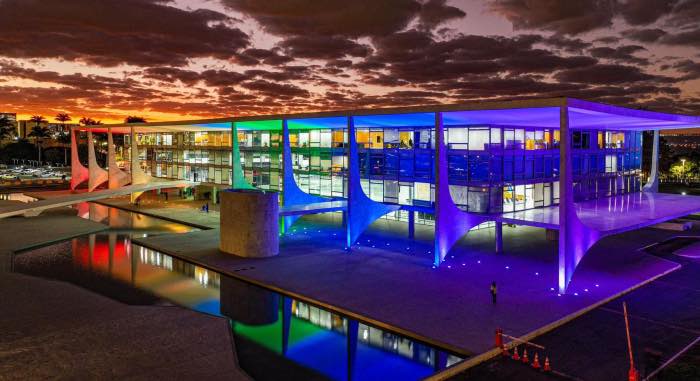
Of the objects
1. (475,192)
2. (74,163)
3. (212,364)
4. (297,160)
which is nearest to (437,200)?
(475,192)

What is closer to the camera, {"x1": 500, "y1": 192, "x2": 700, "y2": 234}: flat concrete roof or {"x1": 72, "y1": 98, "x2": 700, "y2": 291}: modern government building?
{"x1": 72, "y1": 98, "x2": 700, "y2": 291}: modern government building

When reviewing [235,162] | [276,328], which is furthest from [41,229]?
[276,328]

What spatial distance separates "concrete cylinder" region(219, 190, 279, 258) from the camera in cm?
2781

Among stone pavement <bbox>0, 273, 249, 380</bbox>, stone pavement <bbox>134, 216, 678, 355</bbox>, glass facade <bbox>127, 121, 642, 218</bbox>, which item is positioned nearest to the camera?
stone pavement <bbox>0, 273, 249, 380</bbox>

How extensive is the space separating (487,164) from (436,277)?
8.55 m

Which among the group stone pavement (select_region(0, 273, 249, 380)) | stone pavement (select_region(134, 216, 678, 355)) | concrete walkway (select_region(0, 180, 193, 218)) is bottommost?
stone pavement (select_region(0, 273, 249, 380))

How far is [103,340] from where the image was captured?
638 inches

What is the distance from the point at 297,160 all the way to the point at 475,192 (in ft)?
56.0

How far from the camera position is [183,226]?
40344 millimetres

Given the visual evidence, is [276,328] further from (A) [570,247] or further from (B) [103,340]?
(A) [570,247]

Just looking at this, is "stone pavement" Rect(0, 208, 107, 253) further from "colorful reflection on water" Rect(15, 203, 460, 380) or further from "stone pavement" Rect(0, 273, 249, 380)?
"stone pavement" Rect(0, 273, 249, 380)

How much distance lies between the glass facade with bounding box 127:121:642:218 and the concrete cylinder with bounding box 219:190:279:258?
26.9ft

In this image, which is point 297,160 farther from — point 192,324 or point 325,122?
point 192,324

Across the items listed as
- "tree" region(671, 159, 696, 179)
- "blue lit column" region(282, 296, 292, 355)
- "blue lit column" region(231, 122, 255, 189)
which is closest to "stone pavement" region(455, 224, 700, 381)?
"blue lit column" region(282, 296, 292, 355)
